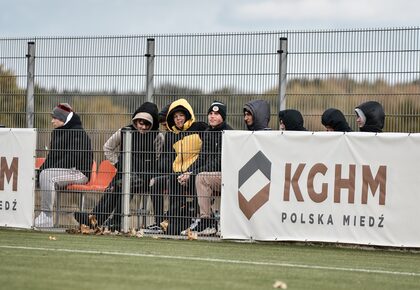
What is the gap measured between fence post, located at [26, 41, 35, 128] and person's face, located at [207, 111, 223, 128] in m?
3.79

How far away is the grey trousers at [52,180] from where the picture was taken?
52.0 feet

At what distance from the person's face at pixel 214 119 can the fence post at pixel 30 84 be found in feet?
12.4

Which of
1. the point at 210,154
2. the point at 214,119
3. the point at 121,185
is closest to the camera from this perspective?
the point at 210,154

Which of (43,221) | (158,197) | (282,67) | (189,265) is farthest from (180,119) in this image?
(189,265)

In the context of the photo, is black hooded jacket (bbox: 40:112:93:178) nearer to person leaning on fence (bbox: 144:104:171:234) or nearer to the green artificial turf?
person leaning on fence (bbox: 144:104:171:234)

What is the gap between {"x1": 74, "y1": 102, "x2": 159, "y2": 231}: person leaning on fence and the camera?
50.6 feet

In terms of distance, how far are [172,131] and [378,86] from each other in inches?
113

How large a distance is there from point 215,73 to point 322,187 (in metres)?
3.66

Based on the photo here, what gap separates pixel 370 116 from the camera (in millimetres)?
15266

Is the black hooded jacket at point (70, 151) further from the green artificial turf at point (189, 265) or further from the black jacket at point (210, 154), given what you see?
the black jacket at point (210, 154)

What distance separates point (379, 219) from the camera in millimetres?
13758

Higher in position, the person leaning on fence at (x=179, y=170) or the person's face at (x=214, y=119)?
the person's face at (x=214, y=119)

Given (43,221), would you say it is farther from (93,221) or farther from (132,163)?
(132,163)

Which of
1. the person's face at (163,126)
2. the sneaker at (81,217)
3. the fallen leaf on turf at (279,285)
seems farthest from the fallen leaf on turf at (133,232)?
the fallen leaf on turf at (279,285)
